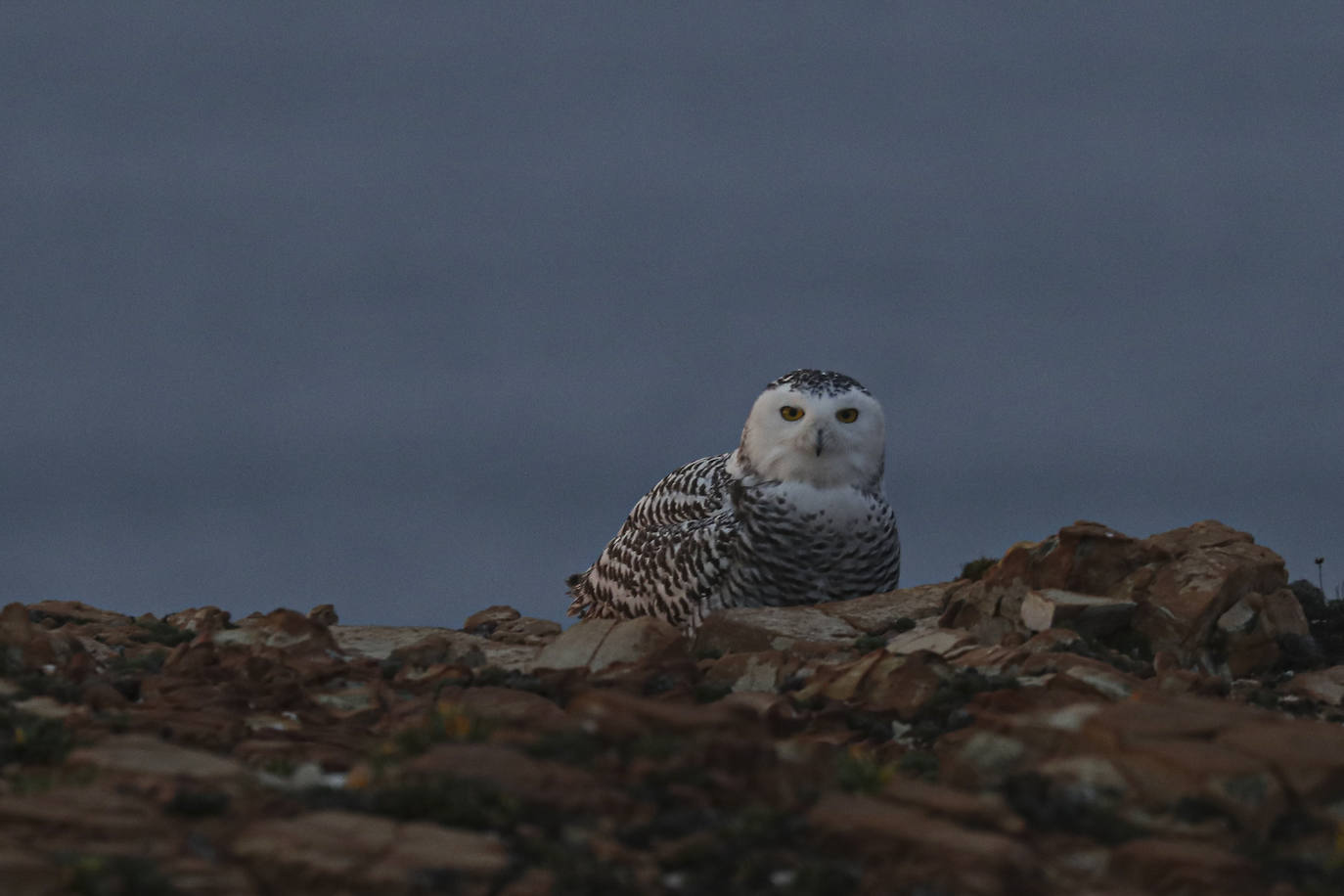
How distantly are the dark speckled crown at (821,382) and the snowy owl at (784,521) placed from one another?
11 mm

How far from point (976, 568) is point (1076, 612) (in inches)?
120

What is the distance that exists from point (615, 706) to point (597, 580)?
7487mm

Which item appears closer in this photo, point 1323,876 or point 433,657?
point 1323,876

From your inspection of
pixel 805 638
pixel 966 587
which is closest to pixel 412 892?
pixel 805 638

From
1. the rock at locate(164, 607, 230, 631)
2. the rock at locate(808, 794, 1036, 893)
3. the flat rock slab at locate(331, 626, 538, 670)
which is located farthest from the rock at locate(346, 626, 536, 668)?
the rock at locate(808, 794, 1036, 893)

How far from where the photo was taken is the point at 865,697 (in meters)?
9.35

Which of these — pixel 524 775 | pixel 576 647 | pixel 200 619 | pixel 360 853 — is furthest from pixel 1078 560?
pixel 360 853

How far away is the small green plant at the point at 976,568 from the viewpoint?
14.5 m

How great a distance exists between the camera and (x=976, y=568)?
1455 cm

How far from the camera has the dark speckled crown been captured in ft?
39.8

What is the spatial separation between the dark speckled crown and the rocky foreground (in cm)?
288

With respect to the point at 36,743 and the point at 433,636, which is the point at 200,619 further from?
the point at 36,743

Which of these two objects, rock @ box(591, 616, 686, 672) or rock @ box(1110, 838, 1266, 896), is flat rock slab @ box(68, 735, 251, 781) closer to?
rock @ box(1110, 838, 1266, 896)

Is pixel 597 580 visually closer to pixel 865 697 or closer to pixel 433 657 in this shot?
pixel 433 657
